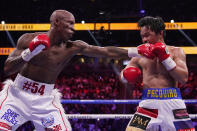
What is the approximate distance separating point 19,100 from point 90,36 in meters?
5.71

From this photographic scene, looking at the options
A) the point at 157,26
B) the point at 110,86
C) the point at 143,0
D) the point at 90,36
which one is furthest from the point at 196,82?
the point at 157,26

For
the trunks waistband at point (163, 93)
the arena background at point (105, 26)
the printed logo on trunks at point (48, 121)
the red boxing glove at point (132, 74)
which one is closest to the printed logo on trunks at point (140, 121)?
the trunks waistband at point (163, 93)

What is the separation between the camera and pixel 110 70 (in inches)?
350

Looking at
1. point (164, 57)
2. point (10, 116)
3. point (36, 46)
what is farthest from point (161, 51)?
point (10, 116)

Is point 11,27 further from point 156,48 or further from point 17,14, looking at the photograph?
point 156,48

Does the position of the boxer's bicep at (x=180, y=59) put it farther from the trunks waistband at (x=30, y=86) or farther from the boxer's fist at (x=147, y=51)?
the trunks waistband at (x=30, y=86)

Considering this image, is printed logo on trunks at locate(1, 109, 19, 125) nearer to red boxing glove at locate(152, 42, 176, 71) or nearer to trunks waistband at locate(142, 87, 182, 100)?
trunks waistband at locate(142, 87, 182, 100)

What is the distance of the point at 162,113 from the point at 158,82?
242mm

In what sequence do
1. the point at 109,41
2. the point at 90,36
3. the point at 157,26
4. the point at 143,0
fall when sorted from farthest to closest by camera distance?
the point at 143,0 < the point at 90,36 < the point at 109,41 < the point at 157,26

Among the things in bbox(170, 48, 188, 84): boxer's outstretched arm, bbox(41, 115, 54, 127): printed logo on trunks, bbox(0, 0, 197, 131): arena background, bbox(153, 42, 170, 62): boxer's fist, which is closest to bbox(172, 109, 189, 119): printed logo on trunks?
bbox(170, 48, 188, 84): boxer's outstretched arm

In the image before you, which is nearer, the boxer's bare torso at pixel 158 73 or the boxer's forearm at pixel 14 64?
the boxer's forearm at pixel 14 64

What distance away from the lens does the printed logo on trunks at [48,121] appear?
2.04 m

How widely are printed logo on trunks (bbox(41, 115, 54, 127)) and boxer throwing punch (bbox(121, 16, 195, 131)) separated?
1.79 ft

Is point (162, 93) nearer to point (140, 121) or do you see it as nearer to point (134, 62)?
point (140, 121)
